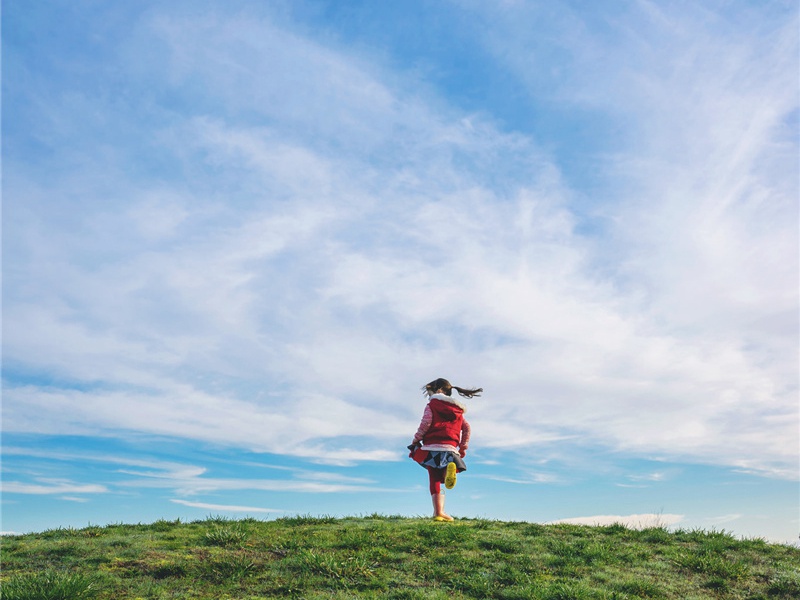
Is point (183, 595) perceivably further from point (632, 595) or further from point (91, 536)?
point (632, 595)

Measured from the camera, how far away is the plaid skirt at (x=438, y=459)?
15953 millimetres

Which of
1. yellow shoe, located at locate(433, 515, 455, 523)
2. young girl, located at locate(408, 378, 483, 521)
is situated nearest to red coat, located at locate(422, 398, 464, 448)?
young girl, located at locate(408, 378, 483, 521)

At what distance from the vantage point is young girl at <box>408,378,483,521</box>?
15.8m

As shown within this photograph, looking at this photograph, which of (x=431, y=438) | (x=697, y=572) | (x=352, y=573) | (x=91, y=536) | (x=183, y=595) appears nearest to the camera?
(x=183, y=595)

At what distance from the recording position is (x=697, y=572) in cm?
1167

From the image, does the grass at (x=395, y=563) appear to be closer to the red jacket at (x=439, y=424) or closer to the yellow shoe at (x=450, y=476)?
the yellow shoe at (x=450, y=476)

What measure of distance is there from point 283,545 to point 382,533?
6.96 ft

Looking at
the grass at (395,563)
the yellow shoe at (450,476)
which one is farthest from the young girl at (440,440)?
the grass at (395,563)

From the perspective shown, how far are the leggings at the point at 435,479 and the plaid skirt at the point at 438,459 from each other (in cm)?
12

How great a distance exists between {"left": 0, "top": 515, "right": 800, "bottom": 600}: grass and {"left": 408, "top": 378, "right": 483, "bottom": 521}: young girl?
161 centimetres

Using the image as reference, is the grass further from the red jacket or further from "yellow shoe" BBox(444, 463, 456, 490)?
the red jacket

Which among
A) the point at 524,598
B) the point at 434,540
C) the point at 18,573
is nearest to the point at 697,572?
the point at 524,598

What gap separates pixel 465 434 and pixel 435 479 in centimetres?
158

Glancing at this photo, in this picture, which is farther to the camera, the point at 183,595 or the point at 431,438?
the point at 431,438
